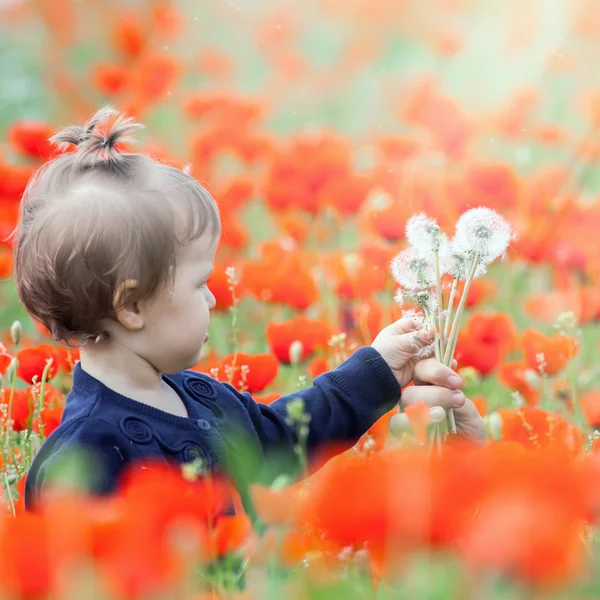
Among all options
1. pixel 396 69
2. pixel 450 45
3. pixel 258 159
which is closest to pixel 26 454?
pixel 258 159

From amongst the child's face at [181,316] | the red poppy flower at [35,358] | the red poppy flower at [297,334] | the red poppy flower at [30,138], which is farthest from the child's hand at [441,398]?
the red poppy flower at [30,138]

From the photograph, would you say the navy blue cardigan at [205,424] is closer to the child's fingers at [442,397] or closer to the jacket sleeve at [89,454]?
the jacket sleeve at [89,454]

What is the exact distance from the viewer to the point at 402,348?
1.31 m

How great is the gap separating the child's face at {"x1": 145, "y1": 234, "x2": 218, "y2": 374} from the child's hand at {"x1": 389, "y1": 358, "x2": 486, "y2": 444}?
236 mm

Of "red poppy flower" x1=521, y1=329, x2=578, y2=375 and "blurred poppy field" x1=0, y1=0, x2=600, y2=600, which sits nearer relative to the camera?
"blurred poppy field" x1=0, y1=0, x2=600, y2=600

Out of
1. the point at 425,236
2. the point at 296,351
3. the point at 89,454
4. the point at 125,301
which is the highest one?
the point at 425,236

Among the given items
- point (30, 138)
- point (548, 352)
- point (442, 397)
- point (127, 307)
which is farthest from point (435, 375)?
point (30, 138)

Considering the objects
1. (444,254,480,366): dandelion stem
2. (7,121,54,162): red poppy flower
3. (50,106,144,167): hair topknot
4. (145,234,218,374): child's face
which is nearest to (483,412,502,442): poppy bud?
(444,254,480,366): dandelion stem

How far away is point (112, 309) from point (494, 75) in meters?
1.68

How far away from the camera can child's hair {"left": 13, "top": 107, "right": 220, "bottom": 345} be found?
1140 millimetres

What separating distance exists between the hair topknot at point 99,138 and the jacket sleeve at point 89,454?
0.30 meters

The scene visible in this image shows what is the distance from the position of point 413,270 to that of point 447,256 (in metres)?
0.04

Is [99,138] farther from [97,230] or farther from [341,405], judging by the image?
[341,405]

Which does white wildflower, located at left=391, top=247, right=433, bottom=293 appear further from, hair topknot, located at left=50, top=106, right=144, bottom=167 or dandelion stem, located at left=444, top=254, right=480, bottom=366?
hair topknot, located at left=50, top=106, right=144, bottom=167
